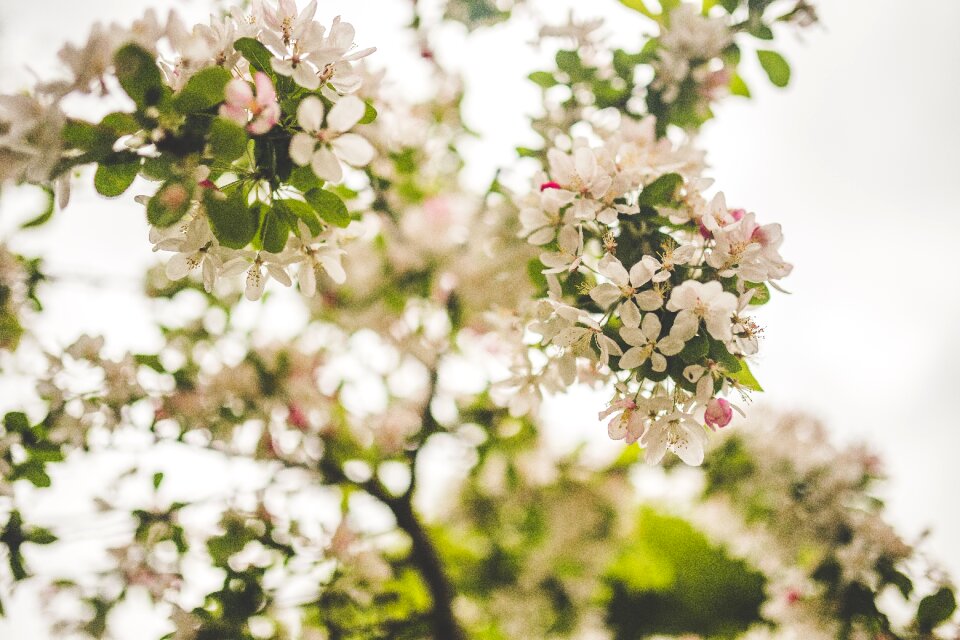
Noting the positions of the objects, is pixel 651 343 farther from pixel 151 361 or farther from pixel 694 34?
pixel 151 361

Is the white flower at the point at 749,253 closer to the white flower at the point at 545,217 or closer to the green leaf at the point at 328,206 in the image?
the white flower at the point at 545,217

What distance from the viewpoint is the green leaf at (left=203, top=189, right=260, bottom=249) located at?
0.82m

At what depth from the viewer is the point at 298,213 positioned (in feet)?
3.04

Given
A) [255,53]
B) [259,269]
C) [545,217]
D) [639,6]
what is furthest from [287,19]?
[639,6]

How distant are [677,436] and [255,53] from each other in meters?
0.94

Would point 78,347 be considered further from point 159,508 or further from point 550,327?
point 550,327

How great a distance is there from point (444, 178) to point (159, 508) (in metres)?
1.94

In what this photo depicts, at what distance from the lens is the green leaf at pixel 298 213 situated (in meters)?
0.91

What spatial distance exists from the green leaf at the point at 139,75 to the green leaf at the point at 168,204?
0.37 feet

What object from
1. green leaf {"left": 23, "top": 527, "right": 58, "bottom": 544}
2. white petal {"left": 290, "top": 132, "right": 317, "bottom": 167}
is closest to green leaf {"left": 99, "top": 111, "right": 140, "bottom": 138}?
white petal {"left": 290, "top": 132, "right": 317, "bottom": 167}

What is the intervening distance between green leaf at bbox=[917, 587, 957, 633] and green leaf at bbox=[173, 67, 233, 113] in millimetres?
2071

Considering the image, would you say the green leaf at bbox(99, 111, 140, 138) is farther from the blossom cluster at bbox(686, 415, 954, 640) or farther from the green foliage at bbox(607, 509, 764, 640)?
the green foliage at bbox(607, 509, 764, 640)

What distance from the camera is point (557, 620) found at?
325cm

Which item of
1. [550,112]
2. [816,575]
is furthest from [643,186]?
[816,575]
